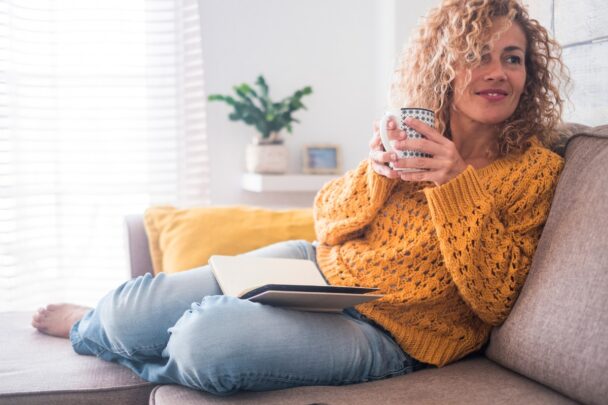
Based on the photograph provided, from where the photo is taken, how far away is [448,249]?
1.28 m

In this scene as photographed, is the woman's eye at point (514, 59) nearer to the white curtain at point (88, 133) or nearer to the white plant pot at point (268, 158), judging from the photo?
the white plant pot at point (268, 158)

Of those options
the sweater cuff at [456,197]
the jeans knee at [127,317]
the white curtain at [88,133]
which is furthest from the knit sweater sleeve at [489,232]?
the white curtain at [88,133]

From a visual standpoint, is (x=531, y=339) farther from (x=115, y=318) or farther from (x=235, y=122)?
(x=235, y=122)

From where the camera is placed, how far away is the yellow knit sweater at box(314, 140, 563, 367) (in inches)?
50.9

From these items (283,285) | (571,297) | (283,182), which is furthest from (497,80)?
(283,182)

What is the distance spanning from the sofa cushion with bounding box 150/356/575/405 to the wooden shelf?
5.78ft

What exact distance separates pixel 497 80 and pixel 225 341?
79cm

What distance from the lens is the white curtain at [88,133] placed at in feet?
8.57

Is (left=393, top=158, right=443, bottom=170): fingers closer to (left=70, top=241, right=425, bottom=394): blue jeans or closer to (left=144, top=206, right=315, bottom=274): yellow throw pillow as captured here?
(left=70, top=241, right=425, bottom=394): blue jeans

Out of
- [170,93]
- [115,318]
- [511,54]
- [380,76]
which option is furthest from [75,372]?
[380,76]

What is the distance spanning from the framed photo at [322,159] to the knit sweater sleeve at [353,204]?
4.98 feet

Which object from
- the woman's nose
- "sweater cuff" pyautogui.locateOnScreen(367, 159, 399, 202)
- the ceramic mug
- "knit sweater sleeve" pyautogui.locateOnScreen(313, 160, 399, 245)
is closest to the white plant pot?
"knit sweater sleeve" pyautogui.locateOnScreen(313, 160, 399, 245)

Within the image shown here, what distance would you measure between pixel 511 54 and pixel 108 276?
1.98 metres

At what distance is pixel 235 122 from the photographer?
10.5 ft
